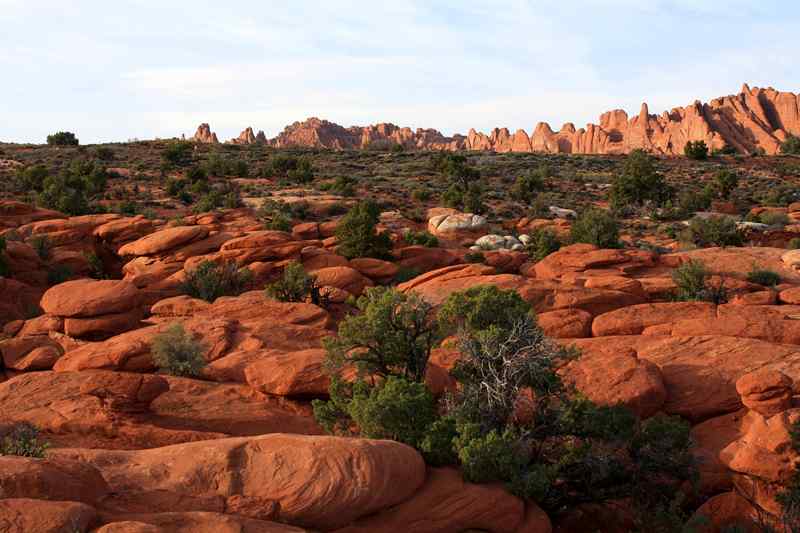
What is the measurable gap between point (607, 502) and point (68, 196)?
114 feet

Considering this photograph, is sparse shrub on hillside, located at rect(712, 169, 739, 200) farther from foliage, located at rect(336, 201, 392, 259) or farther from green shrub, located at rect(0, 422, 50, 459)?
green shrub, located at rect(0, 422, 50, 459)

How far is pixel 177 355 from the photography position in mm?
14406

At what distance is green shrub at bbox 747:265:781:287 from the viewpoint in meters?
21.4

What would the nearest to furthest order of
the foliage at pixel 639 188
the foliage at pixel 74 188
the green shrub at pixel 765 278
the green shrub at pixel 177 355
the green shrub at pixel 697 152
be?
the green shrub at pixel 177 355 < the green shrub at pixel 765 278 < the foliage at pixel 74 188 < the foliage at pixel 639 188 < the green shrub at pixel 697 152

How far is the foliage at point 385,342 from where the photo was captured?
40.9ft

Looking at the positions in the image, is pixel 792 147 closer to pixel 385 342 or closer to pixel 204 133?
pixel 385 342

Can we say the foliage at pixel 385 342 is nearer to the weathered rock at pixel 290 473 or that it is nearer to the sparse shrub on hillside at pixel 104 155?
the weathered rock at pixel 290 473

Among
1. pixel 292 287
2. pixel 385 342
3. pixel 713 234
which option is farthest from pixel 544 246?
pixel 385 342

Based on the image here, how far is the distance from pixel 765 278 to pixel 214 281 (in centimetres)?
1871

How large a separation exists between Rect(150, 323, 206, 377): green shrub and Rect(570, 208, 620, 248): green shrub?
20.1 metres

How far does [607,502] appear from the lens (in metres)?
11.0

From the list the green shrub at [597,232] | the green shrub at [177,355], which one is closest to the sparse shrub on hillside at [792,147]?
the green shrub at [597,232]

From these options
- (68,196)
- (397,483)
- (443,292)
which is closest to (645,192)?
(443,292)

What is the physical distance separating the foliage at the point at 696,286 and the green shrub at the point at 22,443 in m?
17.3
